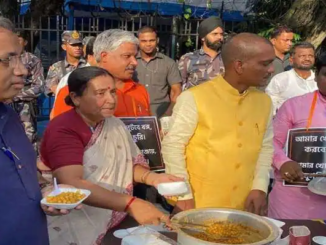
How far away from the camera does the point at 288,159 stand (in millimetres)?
2871

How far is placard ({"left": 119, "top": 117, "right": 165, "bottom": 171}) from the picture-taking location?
3.31 meters

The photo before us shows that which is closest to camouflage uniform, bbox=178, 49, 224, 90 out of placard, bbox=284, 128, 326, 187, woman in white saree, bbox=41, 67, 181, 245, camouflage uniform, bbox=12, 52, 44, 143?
camouflage uniform, bbox=12, 52, 44, 143

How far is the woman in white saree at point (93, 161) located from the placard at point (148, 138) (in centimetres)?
80

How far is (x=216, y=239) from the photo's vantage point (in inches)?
70.6

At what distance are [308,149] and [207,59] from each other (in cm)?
260

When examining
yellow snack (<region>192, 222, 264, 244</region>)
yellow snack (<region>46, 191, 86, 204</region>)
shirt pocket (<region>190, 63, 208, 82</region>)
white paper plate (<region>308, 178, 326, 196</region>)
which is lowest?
white paper plate (<region>308, 178, 326, 196</region>)

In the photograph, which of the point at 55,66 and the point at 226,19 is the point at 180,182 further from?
the point at 226,19

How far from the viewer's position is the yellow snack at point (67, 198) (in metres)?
1.75

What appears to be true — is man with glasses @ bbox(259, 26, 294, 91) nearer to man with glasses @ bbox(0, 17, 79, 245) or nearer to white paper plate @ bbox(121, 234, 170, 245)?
white paper plate @ bbox(121, 234, 170, 245)

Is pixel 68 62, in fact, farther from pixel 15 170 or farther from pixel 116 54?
pixel 15 170

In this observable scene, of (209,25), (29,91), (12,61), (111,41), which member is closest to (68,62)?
(29,91)

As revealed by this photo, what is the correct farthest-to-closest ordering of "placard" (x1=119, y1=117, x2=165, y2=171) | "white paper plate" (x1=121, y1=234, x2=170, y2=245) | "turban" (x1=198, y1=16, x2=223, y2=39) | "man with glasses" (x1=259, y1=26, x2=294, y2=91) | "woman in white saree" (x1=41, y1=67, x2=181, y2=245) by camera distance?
"man with glasses" (x1=259, y1=26, x2=294, y2=91)
"turban" (x1=198, y1=16, x2=223, y2=39)
"placard" (x1=119, y1=117, x2=165, y2=171)
"woman in white saree" (x1=41, y1=67, x2=181, y2=245)
"white paper plate" (x1=121, y1=234, x2=170, y2=245)

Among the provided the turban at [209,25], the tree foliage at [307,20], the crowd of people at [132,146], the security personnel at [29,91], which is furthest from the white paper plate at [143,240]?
the tree foliage at [307,20]

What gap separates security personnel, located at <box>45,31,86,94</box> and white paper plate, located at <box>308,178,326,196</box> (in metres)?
3.62
